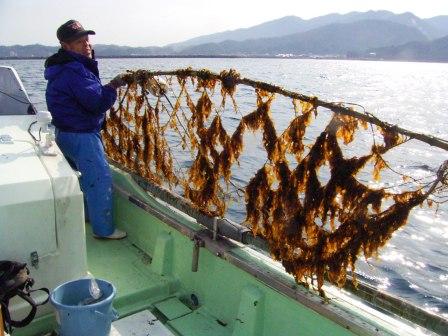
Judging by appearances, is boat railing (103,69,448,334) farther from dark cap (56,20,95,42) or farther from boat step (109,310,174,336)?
boat step (109,310,174,336)

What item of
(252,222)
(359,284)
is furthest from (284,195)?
(359,284)

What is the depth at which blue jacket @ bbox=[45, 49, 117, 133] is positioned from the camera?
431 centimetres

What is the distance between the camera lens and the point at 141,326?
3.60m

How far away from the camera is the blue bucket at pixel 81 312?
2.67 metres

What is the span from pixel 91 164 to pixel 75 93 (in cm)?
79

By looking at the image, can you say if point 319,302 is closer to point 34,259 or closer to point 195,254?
point 195,254

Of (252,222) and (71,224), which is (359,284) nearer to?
(252,222)

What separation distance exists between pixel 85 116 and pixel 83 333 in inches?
99.4

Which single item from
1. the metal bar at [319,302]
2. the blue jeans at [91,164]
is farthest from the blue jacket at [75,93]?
the metal bar at [319,302]

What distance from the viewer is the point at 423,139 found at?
2.38 meters

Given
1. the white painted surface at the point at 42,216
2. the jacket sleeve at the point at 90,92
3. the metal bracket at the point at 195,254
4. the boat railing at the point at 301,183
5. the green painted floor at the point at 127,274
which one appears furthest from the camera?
the jacket sleeve at the point at 90,92

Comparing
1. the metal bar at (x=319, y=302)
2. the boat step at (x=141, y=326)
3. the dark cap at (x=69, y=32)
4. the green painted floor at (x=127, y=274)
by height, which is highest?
the dark cap at (x=69, y=32)

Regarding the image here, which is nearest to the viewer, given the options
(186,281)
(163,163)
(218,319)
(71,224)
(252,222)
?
(71,224)

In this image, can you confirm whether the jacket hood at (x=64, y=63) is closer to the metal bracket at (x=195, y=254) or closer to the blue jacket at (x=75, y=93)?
the blue jacket at (x=75, y=93)
